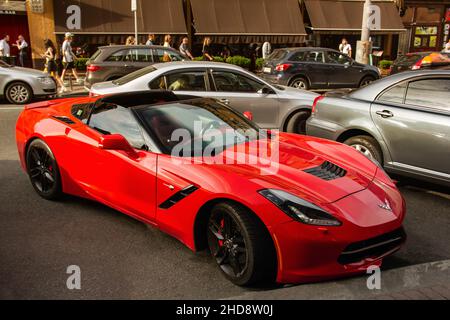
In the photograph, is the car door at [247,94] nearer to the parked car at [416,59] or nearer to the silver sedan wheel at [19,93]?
the silver sedan wheel at [19,93]

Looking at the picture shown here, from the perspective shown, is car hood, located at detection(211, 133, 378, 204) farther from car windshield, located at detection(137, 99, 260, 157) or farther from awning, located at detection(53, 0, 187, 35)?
awning, located at detection(53, 0, 187, 35)

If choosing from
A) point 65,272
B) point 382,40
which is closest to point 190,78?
point 65,272

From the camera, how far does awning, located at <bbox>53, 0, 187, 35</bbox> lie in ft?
67.0

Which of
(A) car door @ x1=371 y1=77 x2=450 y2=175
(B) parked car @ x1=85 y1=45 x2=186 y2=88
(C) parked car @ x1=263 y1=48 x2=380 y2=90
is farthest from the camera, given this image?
(C) parked car @ x1=263 y1=48 x2=380 y2=90

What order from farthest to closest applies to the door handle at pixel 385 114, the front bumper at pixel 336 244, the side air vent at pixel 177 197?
1. the door handle at pixel 385 114
2. the side air vent at pixel 177 197
3. the front bumper at pixel 336 244

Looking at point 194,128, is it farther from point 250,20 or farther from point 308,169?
point 250,20

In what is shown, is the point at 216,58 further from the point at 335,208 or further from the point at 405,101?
the point at 335,208

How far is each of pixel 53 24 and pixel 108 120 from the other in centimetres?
1787

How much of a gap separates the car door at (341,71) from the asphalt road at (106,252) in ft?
36.5

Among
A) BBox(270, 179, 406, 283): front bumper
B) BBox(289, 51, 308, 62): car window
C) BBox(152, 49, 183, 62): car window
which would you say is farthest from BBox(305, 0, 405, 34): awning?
BBox(270, 179, 406, 283): front bumper

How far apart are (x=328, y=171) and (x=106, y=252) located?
202cm

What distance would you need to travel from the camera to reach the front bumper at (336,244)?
10.8 feet

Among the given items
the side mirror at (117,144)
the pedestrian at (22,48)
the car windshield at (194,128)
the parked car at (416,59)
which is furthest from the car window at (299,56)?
the side mirror at (117,144)

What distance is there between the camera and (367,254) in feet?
11.5
